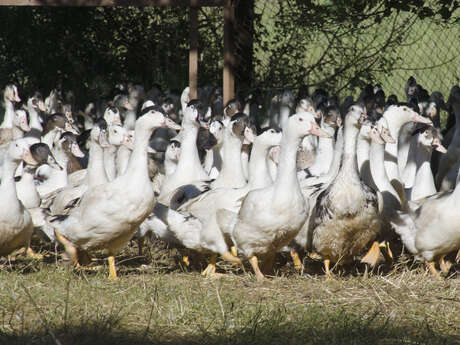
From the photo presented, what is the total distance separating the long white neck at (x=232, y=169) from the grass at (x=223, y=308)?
4.06ft

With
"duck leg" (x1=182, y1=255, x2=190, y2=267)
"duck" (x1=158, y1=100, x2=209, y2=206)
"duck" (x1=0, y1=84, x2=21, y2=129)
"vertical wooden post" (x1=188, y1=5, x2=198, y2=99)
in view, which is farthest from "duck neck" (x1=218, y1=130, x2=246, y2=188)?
"duck" (x1=0, y1=84, x2=21, y2=129)

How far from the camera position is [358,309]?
5.03m

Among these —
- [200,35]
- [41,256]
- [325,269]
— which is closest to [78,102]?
[200,35]

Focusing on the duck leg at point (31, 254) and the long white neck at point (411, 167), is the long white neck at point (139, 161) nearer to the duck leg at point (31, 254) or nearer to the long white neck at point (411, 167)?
the duck leg at point (31, 254)

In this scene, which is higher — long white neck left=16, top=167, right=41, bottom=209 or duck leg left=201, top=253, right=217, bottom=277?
long white neck left=16, top=167, right=41, bottom=209

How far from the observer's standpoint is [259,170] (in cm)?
655

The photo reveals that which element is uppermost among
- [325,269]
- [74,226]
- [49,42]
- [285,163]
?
[49,42]

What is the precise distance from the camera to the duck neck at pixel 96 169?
707cm

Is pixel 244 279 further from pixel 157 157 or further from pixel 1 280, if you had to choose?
pixel 157 157

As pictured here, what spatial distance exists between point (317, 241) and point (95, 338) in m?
2.31

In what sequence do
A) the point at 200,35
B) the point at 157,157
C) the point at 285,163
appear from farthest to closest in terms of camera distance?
the point at 200,35
the point at 157,157
the point at 285,163

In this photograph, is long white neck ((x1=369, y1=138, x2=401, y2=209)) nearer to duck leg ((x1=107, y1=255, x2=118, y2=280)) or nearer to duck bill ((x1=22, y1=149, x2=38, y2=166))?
duck leg ((x1=107, y1=255, x2=118, y2=280))

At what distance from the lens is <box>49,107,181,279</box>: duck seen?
5.91 m

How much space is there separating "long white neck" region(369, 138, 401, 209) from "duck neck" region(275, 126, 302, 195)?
1106 mm
